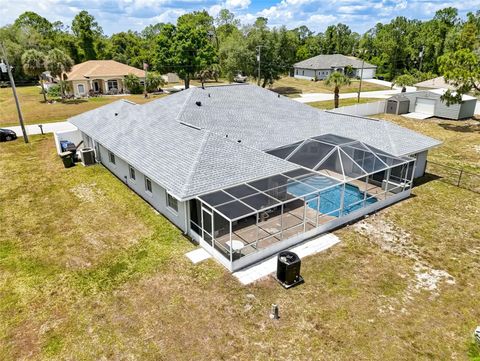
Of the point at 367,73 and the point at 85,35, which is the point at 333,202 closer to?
the point at 367,73

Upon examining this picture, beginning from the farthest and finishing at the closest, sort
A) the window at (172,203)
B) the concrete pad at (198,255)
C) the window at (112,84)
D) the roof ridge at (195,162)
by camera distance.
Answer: the window at (112,84), the window at (172,203), the roof ridge at (195,162), the concrete pad at (198,255)

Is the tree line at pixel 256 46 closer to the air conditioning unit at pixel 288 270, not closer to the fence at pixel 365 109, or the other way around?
the fence at pixel 365 109

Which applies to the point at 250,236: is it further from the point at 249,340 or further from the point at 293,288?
the point at 249,340

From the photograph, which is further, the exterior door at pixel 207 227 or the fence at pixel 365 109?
the fence at pixel 365 109

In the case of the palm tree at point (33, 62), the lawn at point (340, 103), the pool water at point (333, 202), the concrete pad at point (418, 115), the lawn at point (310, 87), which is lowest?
the pool water at point (333, 202)

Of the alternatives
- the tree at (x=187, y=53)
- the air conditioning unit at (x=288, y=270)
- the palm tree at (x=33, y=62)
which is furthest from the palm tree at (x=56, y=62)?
the air conditioning unit at (x=288, y=270)

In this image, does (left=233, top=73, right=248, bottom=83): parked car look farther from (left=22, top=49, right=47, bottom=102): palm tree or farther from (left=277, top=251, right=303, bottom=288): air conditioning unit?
(left=277, top=251, right=303, bottom=288): air conditioning unit

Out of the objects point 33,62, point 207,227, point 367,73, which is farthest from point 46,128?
point 367,73

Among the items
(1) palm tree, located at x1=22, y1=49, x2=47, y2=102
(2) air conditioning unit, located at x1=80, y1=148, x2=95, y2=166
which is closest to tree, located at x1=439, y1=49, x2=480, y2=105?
(2) air conditioning unit, located at x1=80, y1=148, x2=95, y2=166

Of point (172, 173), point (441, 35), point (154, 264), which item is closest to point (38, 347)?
point (154, 264)
